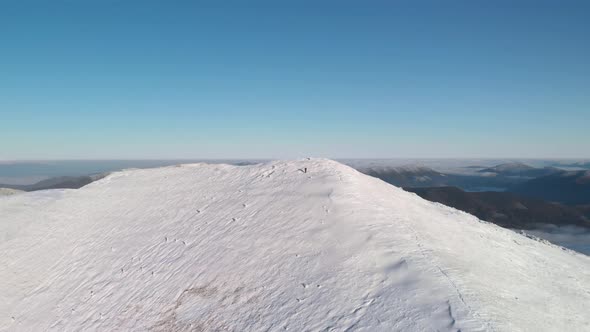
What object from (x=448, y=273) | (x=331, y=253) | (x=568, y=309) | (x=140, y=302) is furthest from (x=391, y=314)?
(x=140, y=302)


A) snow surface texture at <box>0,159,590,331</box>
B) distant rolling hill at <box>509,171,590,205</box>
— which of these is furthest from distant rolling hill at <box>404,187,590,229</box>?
snow surface texture at <box>0,159,590,331</box>

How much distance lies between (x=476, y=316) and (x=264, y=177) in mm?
10277

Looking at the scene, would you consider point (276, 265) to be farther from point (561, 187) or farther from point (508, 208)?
point (561, 187)

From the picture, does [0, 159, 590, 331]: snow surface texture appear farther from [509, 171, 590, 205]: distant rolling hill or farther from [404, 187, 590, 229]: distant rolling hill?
[509, 171, 590, 205]: distant rolling hill

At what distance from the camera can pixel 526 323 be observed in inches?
251

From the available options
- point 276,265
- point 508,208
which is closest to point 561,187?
point 508,208

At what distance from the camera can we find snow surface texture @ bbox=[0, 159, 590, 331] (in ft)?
23.0

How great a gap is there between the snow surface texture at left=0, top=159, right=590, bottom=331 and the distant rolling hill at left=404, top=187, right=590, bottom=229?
50.0m

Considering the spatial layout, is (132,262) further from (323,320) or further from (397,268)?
(397,268)

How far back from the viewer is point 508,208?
6297 cm

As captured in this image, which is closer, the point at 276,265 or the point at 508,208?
the point at 276,265

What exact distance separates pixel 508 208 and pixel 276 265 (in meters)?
67.9

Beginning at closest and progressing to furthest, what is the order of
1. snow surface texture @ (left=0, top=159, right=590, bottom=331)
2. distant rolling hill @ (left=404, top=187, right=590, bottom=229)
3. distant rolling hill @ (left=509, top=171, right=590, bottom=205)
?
snow surface texture @ (left=0, top=159, right=590, bottom=331) → distant rolling hill @ (left=404, top=187, right=590, bottom=229) → distant rolling hill @ (left=509, top=171, right=590, bottom=205)

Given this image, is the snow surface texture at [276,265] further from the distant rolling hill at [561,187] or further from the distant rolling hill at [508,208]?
the distant rolling hill at [561,187]
